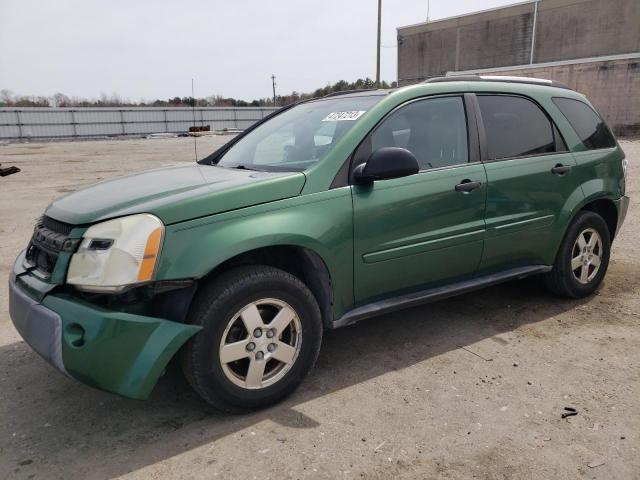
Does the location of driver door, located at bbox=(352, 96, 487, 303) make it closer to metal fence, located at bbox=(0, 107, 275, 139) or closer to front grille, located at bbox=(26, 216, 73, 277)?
front grille, located at bbox=(26, 216, 73, 277)

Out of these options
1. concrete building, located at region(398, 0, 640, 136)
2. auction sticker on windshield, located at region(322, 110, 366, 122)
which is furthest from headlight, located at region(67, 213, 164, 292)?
concrete building, located at region(398, 0, 640, 136)

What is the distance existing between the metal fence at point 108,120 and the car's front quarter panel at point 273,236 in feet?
134

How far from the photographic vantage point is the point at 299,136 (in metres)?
3.57

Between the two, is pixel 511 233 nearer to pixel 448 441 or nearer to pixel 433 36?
pixel 448 441

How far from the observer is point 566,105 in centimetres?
424

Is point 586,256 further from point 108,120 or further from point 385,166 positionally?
point 108,120

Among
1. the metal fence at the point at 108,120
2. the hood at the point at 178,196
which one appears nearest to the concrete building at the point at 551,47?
the metal fence at the point at 108,120

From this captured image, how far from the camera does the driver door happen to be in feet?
10.1

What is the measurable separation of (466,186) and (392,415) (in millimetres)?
1558

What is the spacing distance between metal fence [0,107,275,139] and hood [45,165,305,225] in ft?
133

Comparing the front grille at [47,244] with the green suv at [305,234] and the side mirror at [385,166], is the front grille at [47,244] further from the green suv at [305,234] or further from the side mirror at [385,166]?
the side mirror at [385,166]

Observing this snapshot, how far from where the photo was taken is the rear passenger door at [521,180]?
12.0 ft

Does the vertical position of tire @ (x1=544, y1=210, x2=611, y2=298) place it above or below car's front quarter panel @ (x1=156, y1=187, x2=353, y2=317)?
below

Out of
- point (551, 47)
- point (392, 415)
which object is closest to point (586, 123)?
point (392, 415)
